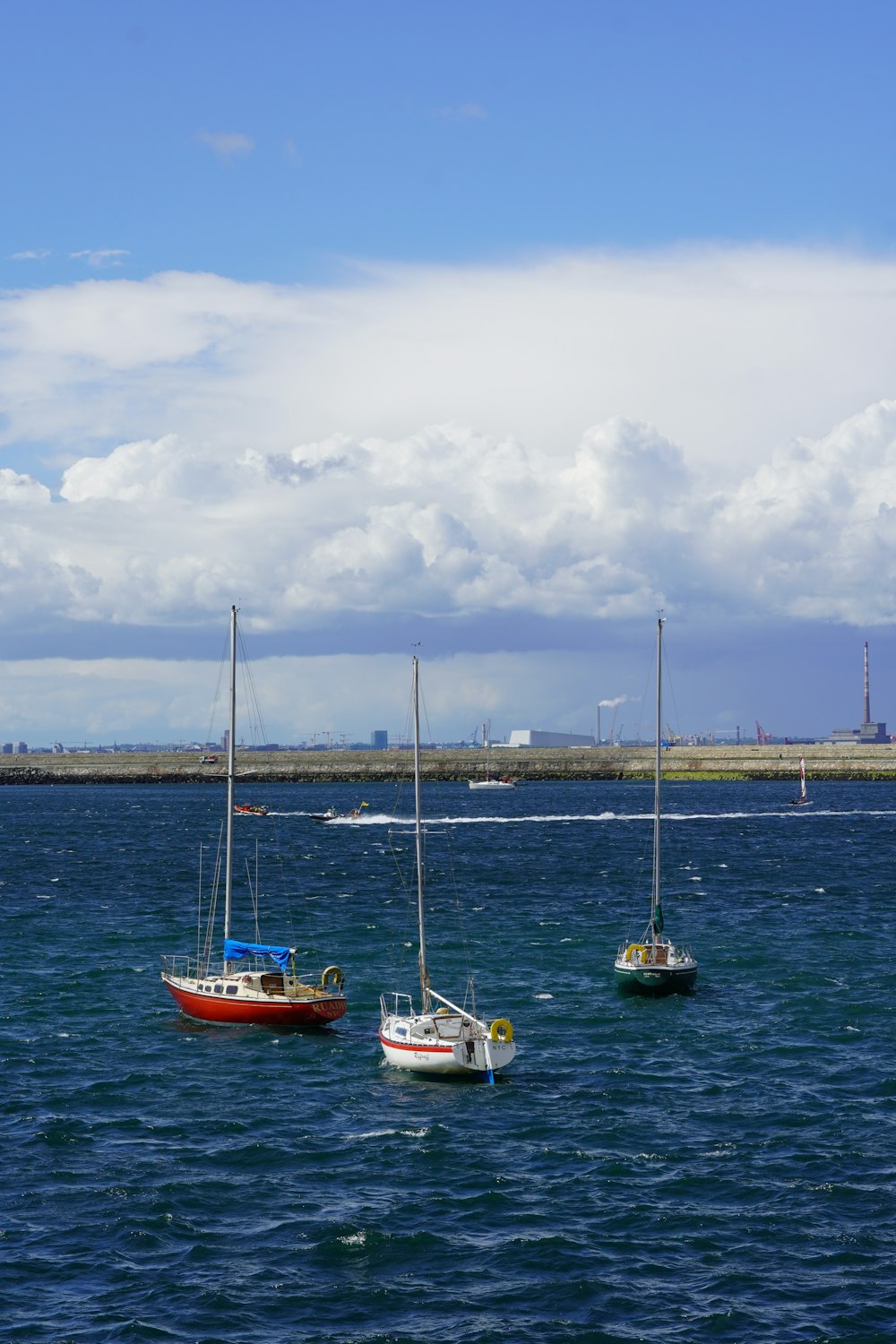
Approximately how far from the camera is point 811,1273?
31.2 meters

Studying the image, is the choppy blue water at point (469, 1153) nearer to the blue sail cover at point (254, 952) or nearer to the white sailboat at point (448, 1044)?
the white sailboat at point (448, 1044)

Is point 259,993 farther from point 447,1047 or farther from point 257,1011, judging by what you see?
point 447,1047

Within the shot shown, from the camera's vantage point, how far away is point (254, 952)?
56719 mm

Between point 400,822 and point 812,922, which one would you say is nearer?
point 812,922

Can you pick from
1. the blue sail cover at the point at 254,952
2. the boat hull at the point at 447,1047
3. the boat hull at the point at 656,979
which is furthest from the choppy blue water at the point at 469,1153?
the blue sail cover at the point at 254,952

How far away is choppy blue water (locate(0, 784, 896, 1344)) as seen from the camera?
29.9m

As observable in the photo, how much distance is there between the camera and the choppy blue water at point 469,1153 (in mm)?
29875

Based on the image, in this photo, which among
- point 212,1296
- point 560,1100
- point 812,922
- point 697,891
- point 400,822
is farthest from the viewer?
point 400,822

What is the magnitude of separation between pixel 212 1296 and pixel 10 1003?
3285cm

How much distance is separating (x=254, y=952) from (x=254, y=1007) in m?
2.34

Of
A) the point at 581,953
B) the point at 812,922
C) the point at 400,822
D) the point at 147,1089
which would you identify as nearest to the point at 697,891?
the point at 812,922

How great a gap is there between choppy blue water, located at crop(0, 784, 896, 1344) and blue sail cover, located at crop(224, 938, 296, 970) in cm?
314

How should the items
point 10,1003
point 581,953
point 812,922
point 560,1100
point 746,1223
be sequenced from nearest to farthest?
1. point 746,1223
2. point 560,1100
3. point 10,1003
4. point 581,953
5. point 812,922

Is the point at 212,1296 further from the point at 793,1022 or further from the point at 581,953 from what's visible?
the point at 581,953
